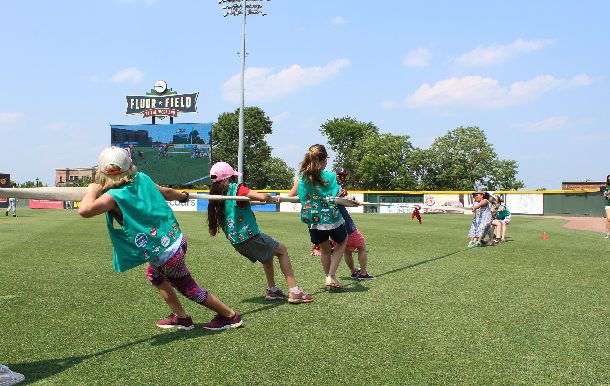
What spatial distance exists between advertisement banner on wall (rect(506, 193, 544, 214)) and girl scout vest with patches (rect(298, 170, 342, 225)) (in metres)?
42.4

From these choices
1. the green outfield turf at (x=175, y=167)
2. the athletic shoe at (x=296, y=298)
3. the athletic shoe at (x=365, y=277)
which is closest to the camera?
the athletic shoe at (x=296, y=298)

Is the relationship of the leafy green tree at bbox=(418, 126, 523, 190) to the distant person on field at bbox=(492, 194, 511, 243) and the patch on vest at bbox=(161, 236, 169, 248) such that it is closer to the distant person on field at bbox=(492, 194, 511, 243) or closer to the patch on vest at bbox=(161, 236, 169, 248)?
the distant person on field at bbox=(492, 194, 511, 243)

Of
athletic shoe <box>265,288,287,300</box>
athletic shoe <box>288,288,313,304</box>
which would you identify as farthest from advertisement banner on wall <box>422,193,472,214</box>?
athletic shoe <box>288,288,313,304</box>

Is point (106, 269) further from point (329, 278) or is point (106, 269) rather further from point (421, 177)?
point (421, 177)

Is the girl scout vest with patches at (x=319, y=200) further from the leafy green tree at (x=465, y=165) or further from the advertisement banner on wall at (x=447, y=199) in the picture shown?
the leafy green tree at (x=465, y=165)

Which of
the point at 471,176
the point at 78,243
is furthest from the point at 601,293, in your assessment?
the point at 471,176

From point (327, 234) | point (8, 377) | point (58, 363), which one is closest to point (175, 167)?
point (327, 234)

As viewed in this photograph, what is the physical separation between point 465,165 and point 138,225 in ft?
268

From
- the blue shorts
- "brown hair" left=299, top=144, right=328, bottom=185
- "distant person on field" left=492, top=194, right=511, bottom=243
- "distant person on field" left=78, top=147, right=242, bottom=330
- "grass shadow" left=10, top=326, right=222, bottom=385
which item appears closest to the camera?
"grass shadow" left=10, top=326, right=222, bottom=385

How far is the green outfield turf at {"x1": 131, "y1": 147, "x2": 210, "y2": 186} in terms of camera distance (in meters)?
50.0

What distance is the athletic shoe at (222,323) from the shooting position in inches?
193

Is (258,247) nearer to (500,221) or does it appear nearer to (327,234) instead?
(327,234)

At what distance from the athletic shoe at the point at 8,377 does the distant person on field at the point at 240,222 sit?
2545 mm

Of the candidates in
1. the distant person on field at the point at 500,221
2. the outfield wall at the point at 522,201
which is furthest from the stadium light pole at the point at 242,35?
the distant person on field at the point at 500,221
